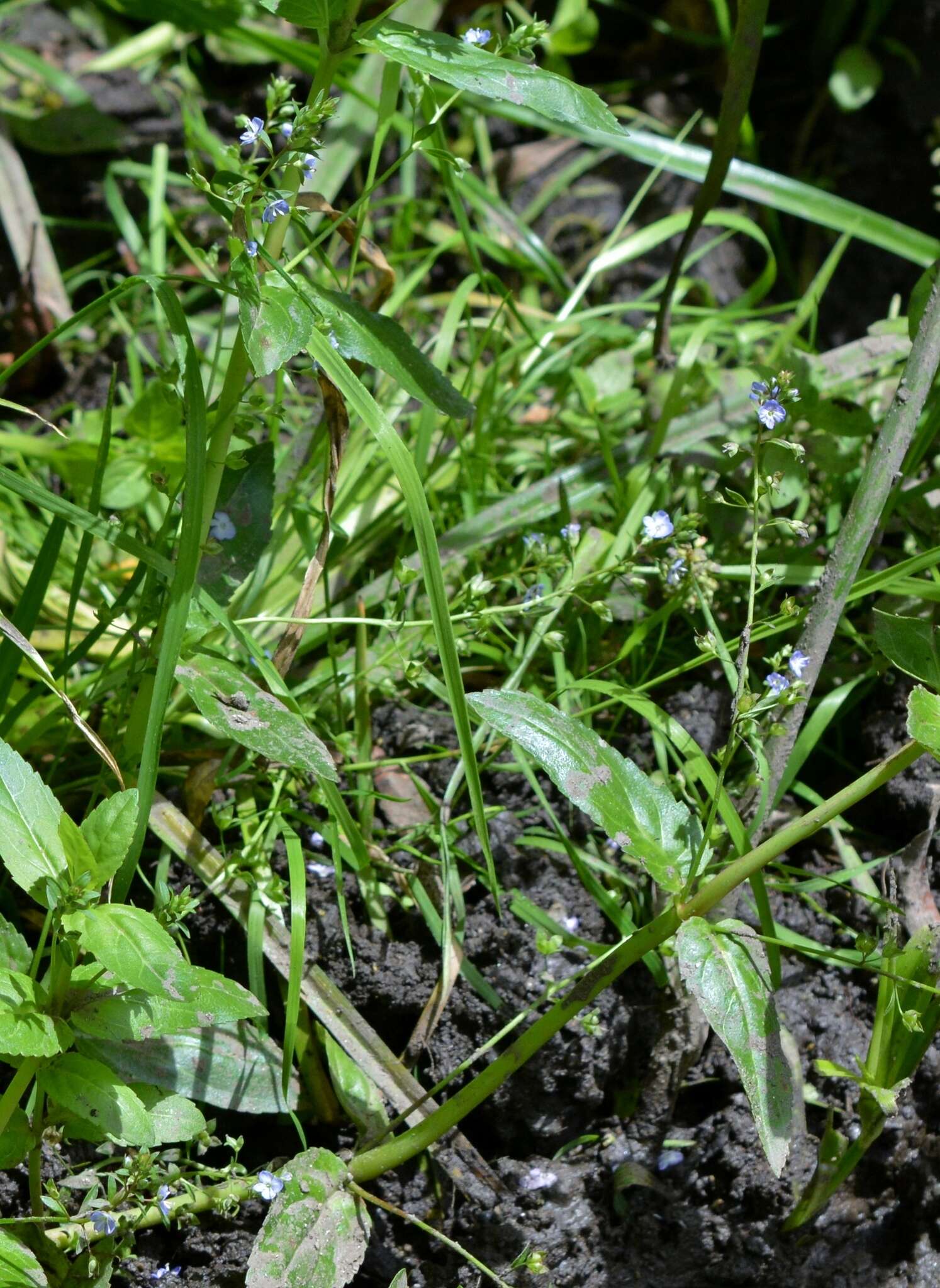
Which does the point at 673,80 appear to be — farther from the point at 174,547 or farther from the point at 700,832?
the point at 700,832

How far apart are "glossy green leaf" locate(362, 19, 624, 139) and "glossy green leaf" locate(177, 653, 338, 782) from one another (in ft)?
2.29

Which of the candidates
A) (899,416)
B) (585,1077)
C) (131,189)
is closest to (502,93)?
(899,416)

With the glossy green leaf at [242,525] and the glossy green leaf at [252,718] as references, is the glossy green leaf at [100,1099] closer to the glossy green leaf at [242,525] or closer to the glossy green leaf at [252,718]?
the glossy green leaf at [252,718]

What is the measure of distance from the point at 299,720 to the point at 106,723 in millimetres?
496

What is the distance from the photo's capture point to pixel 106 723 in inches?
67.4

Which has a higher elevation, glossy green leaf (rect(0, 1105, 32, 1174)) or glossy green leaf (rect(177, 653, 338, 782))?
glossy green leaf (rect(177, 653, 338, 782))

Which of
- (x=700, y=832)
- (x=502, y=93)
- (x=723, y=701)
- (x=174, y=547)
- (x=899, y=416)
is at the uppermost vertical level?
(x=502, y=93)

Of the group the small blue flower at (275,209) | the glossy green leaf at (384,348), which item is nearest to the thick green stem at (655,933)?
the glossy green leaf at (384,348)

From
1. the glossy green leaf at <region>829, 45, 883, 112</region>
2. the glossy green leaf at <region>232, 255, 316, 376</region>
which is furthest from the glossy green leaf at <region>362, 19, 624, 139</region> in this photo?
the glossy green leaf at <region>829, 45, 883, 112</region>

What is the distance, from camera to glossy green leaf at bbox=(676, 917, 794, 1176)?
1.22 m

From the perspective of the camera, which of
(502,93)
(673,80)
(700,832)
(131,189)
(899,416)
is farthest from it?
(673,80)

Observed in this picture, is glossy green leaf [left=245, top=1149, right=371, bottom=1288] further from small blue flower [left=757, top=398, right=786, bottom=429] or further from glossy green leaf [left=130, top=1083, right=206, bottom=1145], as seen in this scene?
small blue flower [left=757, top=398, right=786, bottom=429]

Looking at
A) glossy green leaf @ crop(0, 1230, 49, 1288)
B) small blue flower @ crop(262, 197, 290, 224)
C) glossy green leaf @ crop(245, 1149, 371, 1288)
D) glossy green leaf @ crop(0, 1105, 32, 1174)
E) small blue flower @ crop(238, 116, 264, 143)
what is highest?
small blue flower @ crop(238, 116, 264, 143)

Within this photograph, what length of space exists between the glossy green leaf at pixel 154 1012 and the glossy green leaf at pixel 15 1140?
129mm
